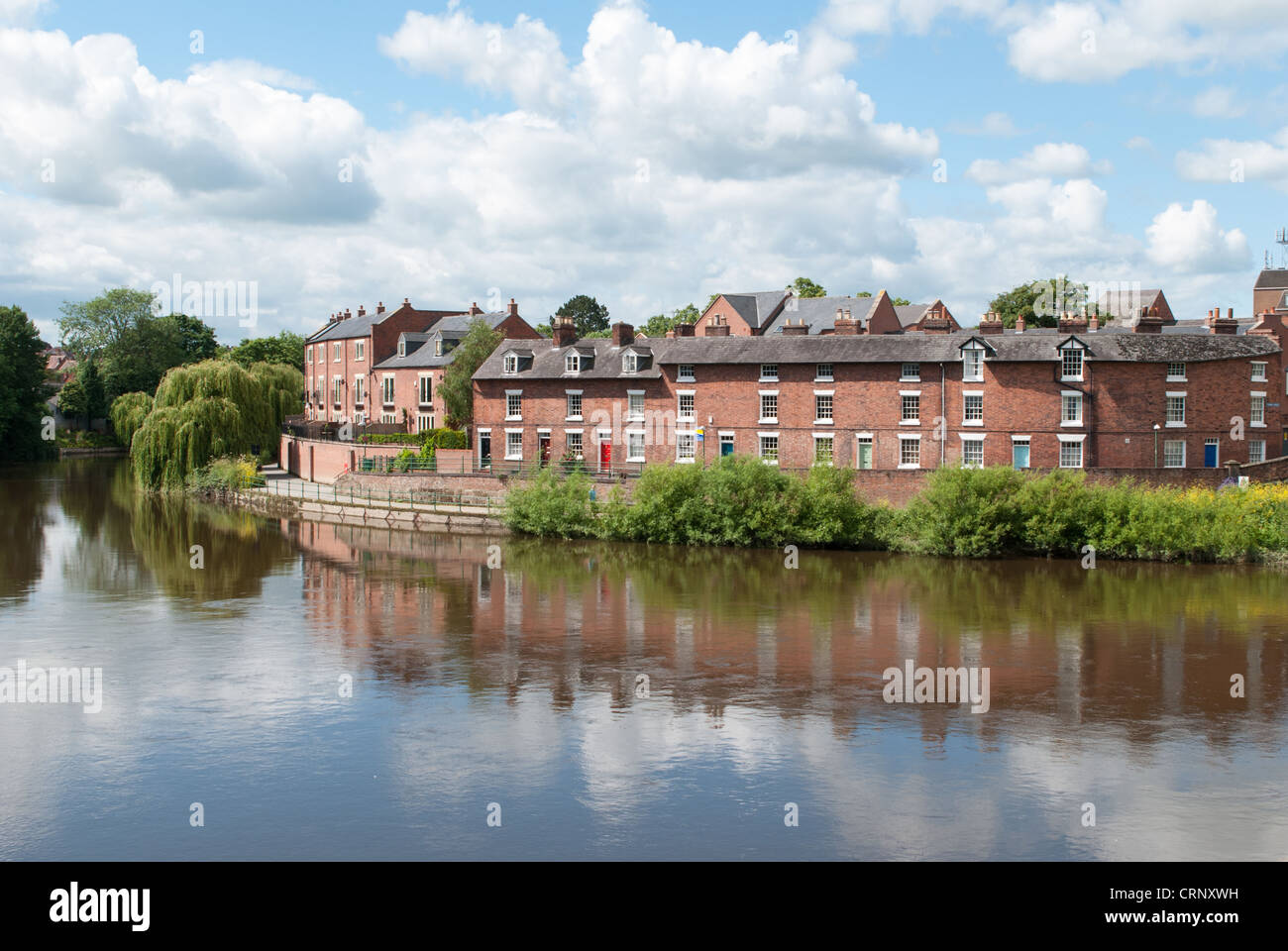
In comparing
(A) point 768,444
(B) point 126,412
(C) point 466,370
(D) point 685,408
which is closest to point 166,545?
(C) point 466,370

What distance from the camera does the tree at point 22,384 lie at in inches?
3059

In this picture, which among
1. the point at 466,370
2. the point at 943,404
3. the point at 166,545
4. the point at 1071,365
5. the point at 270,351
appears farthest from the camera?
the point at 270,351

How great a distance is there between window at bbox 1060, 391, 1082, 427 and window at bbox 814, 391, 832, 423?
9372 millimetres

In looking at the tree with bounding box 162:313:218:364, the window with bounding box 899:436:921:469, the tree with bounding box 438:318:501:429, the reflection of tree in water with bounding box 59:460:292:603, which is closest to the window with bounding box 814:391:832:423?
the window with bounding box 899:436:921:469

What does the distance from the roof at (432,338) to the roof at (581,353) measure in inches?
526

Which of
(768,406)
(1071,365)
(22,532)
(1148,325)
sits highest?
(1148,325)

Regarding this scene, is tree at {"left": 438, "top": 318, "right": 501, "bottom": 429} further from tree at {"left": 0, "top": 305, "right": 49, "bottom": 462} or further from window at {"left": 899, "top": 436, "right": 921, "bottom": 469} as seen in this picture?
tree at {"left": 0, "top": 305, "right": 49, "bottom": 462}

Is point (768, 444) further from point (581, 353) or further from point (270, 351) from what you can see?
point (270, 351)

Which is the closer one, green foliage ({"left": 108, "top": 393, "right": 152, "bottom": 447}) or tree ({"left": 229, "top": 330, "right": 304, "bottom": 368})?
green foliage ({"left": 108, "top": 393, "right": 152, "bottom": 447})

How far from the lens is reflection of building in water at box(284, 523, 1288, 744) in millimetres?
22328

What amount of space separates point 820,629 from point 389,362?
166ft

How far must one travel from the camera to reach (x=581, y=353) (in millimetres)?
53781
